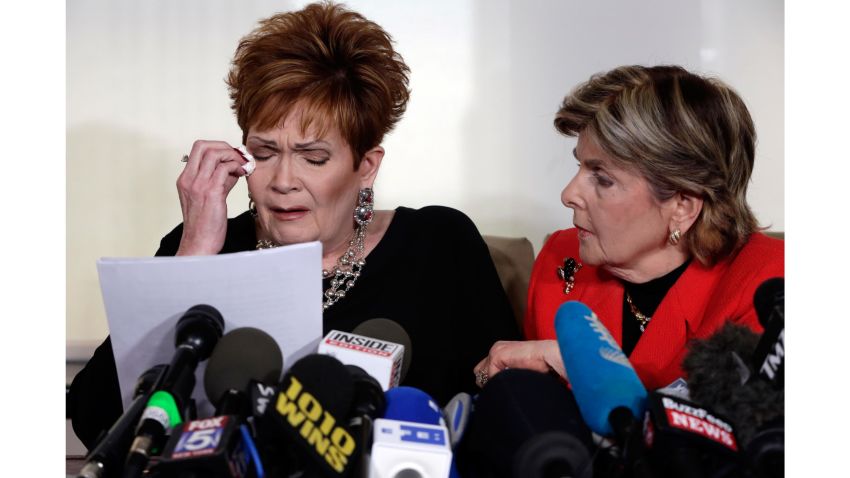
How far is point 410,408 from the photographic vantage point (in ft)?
4.03

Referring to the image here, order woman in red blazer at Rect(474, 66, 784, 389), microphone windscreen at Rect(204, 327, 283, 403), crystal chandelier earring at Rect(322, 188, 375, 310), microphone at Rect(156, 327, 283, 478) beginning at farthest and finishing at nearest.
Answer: crystal chandelier earring at Rect(322, 188, 375, 310) < woman in red blazer at Rect(474, 66, 784, 389) < microphone windscreen at Rect(204, 327, 283, 403) < microphone at Rect(156, 327, 283, 478)

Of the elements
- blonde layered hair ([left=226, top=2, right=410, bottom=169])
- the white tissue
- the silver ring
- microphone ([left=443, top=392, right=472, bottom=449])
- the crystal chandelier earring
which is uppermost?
blonde layered hair ([left=226, top=2, right=410, bottom=169])

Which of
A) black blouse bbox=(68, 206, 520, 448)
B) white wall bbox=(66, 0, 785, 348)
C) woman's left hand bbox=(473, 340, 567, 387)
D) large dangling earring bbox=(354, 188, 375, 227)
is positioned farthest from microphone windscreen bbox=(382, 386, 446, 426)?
white wall bbox=(66, 0, 785, 348)

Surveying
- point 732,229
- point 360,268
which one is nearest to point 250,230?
point 360,268

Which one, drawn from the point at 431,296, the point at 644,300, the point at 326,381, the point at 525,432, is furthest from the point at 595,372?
the point at 431,296

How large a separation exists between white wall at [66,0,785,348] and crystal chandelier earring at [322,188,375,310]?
1261 mm

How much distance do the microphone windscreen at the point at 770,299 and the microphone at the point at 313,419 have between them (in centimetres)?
51

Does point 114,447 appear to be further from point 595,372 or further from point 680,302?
point 680,302

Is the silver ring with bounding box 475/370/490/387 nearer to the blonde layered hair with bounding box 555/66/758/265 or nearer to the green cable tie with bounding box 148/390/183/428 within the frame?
the blonde layered hair with bounding box 555/66/758/265

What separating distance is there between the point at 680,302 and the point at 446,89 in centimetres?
172

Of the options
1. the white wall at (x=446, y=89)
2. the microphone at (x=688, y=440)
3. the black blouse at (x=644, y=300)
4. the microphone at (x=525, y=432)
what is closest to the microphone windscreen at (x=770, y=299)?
the microphone at (x=688, y=440)

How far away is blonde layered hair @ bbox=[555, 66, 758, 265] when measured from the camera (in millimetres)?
1815

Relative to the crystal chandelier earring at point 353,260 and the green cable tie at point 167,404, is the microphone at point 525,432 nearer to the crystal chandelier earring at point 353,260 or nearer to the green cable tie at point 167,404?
the green cable tie at point 167,404

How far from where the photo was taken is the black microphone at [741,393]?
979 millimetres
